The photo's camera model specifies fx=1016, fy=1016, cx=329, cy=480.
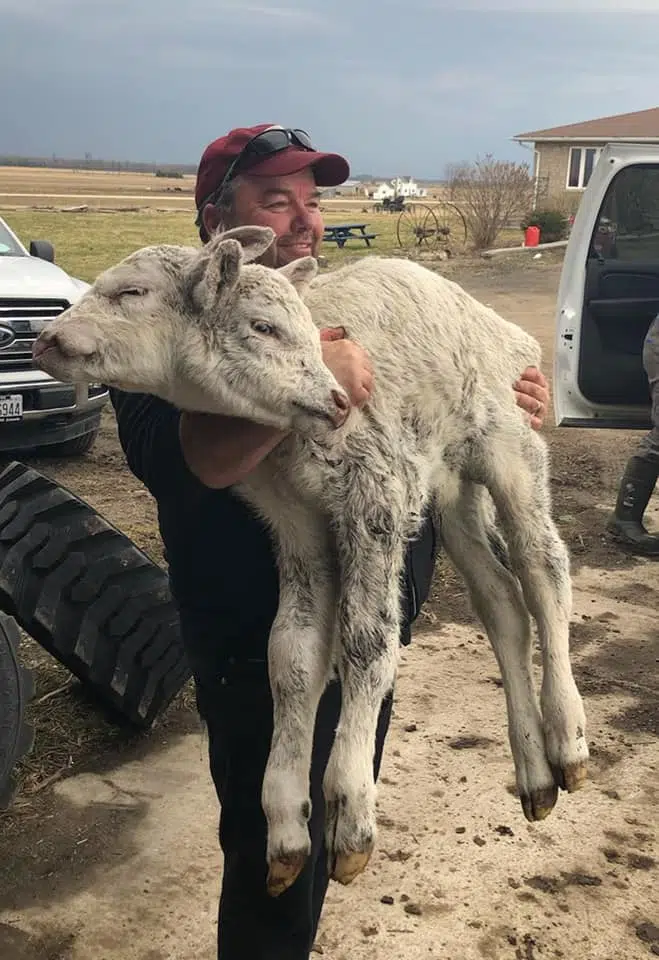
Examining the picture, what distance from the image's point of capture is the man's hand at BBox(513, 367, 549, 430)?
276 cm

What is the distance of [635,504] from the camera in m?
7.21

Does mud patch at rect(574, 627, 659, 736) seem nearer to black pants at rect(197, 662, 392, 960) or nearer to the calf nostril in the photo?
black pants at rect(197, 662, 392, 960)

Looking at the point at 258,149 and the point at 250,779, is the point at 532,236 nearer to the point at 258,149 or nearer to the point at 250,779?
the point at 258,149

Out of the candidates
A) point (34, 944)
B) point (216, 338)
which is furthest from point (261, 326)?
point (34, 944)

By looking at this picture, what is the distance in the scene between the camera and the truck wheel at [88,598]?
4.44m

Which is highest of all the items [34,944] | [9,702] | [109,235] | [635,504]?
[109,235]

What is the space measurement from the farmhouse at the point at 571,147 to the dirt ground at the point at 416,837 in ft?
110

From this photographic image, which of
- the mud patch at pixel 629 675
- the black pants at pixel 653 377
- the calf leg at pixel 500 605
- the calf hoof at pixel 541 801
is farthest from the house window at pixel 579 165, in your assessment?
the calf hoof at pixel 541 801

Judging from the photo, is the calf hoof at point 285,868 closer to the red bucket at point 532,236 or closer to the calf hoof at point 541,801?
the calf hoof at point 541,801

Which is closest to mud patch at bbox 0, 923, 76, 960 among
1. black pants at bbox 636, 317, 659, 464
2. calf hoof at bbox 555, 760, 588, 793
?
calf hoof at bbox 555, 760, 588, 793

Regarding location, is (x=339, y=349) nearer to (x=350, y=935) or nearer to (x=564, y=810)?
(x=350, y=935)

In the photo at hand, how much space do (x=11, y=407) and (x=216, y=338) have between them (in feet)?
20.2

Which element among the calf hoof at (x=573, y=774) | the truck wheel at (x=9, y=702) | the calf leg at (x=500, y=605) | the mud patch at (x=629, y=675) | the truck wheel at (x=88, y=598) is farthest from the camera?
the mud patch at (x=629, y=675)

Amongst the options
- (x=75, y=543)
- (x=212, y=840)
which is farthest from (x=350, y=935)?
(x=75, y=543)
